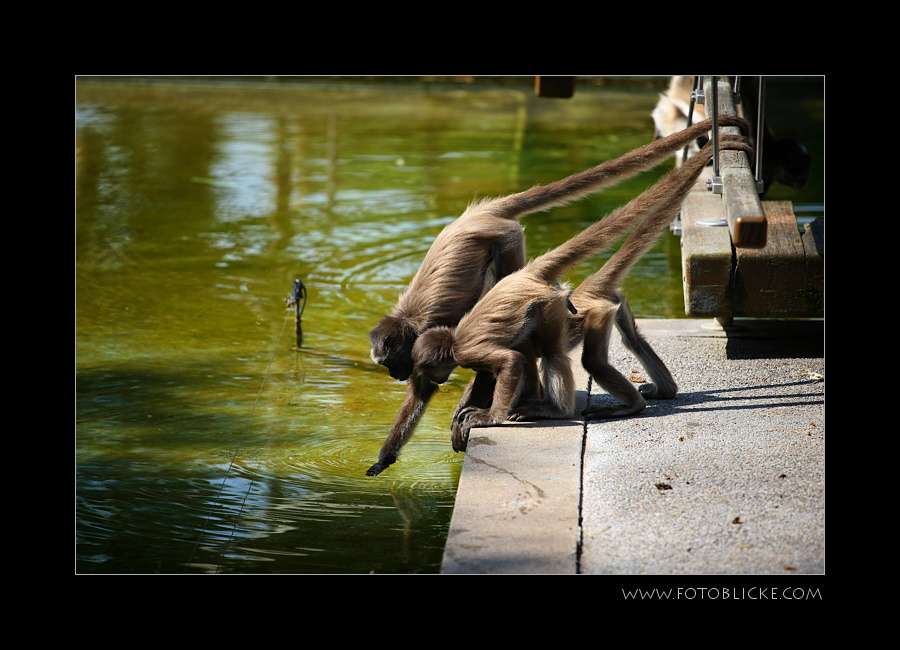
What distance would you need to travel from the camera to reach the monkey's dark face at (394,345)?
5.79 m

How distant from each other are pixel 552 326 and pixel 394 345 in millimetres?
931

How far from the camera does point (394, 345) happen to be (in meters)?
5.82

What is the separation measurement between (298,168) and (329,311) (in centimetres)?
609

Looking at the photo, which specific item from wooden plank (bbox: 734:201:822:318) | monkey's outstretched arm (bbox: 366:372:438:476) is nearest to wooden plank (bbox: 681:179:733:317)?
wooden plank (bbox: 734:201:822:318)

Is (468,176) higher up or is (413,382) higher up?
(468,176)

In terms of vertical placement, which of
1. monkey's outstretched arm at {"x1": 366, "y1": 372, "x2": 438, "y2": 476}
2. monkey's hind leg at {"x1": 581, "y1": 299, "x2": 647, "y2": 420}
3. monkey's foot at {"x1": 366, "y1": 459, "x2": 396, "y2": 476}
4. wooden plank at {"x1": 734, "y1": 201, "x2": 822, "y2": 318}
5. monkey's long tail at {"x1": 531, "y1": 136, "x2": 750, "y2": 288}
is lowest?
monkey's foot at {"x1": 366, "y1": 459, "x2": 396, "y2": 476}

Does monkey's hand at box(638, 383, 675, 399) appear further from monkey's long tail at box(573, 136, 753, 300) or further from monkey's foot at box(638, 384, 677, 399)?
monkey's long tail at box(573, 136, 753, 300)

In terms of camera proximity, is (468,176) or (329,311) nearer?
(329,311)

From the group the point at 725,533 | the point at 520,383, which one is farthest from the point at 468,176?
the point at 725,533

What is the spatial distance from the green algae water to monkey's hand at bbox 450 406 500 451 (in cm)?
23

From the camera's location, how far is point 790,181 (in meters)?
9.20

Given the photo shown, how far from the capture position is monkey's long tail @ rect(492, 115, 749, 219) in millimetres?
6078

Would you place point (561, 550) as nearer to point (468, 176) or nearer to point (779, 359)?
point (779, 359)

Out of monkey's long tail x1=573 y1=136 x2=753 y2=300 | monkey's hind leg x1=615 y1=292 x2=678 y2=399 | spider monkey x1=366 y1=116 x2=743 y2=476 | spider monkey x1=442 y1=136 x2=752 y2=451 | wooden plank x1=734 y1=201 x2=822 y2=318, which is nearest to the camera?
spider monkey x1=442 y1=136 x2=752 y2=451
